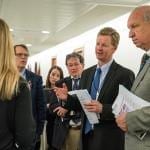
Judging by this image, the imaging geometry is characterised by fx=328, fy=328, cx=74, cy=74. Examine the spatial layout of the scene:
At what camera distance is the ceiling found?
508cm

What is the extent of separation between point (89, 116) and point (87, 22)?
15.5ft

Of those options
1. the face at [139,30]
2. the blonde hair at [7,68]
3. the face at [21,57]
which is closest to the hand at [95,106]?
the face at [139,30]

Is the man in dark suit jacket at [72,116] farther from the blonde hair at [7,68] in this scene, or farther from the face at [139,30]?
the blonde hair at [7,68]

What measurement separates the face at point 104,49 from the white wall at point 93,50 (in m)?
2.89

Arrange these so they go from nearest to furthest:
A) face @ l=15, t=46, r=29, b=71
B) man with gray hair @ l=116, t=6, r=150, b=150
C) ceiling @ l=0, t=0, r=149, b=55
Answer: man with gray hair @ l=116, t=6, r=150, b=150
face @ l=15, t=46, r=29, b=71
ceiling @ l=0, t=0, r=149, b=55

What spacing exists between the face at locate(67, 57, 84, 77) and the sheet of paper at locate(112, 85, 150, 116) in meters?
1.65

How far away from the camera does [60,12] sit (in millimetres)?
5770

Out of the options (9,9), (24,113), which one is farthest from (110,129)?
(9,9)

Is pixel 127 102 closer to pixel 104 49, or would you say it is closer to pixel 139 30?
pixel 139 30

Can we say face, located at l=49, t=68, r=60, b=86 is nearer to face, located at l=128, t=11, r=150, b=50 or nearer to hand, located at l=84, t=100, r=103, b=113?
→ hand, located at l=84, t=100, r=103, b=113

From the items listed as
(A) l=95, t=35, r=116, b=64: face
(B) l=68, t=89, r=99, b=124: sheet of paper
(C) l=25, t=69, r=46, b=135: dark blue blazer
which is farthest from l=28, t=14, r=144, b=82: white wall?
(B) l=68, t=89, r=99, b=124: sheet of paper

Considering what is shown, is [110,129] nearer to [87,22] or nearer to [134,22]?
[134,22]

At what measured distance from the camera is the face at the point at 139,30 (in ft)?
6.29

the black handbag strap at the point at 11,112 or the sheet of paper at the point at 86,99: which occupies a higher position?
the black handbag strap at the point at 11,112
